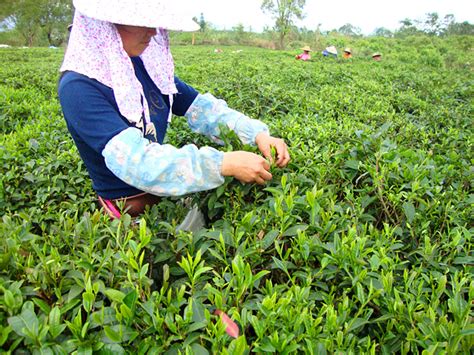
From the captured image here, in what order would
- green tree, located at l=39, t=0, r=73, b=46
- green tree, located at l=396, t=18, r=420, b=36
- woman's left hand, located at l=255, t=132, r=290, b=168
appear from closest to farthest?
woman's left hand, located at l=255, t=132, r=290, b=168 → green tree, located at l=396, t=18, r=420, b=36 → green tree, located at l=39, t=0, r=73, b=46

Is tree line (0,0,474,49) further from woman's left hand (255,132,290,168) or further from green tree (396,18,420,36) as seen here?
woman's left hand (255,132,290,168)

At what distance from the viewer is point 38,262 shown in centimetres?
121

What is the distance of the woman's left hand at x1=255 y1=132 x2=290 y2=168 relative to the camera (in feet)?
5.78

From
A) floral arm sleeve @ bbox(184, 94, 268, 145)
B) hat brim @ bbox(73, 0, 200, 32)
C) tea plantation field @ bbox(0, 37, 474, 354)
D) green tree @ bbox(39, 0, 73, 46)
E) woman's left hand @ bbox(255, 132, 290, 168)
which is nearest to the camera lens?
tea plantation field @ bbox(0, 37, 474, 354)

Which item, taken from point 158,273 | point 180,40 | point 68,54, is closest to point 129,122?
point 68,54

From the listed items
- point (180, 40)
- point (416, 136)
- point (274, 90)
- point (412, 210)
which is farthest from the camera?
point (180, 40)

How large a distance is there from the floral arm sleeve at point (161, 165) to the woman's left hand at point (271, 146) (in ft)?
0.98

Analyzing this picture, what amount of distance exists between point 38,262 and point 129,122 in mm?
807

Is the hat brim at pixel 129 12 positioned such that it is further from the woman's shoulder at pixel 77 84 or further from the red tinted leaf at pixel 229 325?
the red tinted leaf at pixel 229 325

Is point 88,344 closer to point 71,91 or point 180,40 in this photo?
point 71,91

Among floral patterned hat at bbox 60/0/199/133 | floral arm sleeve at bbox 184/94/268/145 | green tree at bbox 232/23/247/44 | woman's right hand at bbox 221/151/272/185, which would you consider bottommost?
woman's right hand at bbox 221/151/272/185

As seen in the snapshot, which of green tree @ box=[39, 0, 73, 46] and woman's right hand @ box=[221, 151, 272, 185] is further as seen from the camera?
green tree @ box=[39, 0, 73, 46]

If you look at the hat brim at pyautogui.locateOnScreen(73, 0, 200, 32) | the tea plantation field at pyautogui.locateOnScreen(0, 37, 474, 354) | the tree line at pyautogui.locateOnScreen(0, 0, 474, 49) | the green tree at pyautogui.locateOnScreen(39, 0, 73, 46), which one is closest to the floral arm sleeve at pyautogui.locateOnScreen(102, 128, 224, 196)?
the tea plantation field at pyautogui.locateOnScreen(0, 37, 474, 354)

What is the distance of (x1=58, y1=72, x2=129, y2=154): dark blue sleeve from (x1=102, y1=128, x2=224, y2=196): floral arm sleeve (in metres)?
0.06
